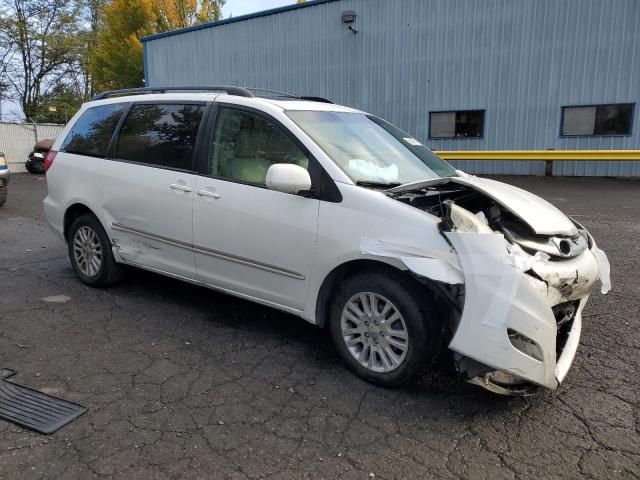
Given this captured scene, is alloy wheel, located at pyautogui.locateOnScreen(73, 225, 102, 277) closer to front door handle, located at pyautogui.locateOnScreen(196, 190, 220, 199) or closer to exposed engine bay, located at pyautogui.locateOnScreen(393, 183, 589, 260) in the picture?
front door handle, located at pyautogui.locateOnScreen(196, 190, 220, 199)

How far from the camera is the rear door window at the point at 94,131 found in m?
4.83

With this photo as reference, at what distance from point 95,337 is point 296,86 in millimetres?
16039

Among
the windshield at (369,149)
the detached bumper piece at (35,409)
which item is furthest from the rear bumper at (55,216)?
the windshield at (369,149)

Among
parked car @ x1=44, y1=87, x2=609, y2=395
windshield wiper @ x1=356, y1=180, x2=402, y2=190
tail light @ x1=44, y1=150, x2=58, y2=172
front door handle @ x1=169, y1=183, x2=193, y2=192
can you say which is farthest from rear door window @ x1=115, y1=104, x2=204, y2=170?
windshield wiper @ x1=356, y1=180, x2=402, y2=190

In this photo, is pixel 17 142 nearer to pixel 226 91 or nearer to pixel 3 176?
pixel 3 176

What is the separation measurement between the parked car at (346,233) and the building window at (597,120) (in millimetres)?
12325

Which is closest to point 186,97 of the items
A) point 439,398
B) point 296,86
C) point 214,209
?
point 214,209

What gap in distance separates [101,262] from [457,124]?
13.7 m

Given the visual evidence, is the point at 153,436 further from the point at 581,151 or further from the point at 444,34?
the point at 444,34

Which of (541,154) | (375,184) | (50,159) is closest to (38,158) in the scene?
(50,159)

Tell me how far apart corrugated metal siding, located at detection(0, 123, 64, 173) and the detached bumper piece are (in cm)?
1999

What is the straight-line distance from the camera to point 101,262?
484cm

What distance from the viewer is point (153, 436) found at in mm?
2697

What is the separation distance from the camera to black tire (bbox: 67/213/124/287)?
479cm
